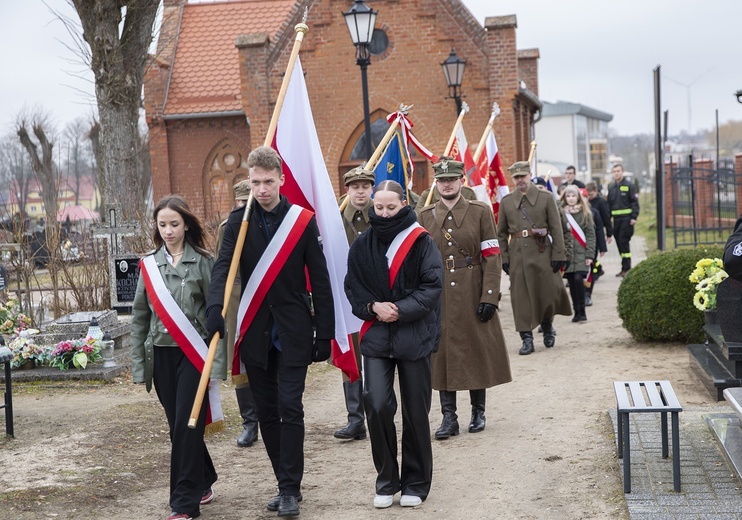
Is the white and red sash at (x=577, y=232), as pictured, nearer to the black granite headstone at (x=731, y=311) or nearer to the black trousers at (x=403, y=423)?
the black granite headstone at (x=731, y=311)

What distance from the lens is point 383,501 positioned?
619cm

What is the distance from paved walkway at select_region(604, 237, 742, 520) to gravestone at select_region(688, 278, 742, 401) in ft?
2.32

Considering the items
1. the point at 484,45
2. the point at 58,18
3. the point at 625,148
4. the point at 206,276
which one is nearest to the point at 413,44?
the point at 484,45

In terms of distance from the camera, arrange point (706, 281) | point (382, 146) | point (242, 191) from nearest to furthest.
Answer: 1. point (242, 191)
2. point (706, 281)
3. point (382, 146)

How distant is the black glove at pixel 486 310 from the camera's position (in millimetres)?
7918

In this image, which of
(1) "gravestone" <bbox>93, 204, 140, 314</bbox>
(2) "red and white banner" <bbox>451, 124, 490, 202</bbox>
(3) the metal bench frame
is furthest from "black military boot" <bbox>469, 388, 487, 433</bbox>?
(1) "gravestone" <bbox>93, 204, 140, 314</bbox>

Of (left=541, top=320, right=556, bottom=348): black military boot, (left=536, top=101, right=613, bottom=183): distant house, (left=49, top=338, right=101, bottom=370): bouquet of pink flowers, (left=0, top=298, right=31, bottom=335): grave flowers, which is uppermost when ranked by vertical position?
(left=536, top=101, right=613, bottom=183): distant house

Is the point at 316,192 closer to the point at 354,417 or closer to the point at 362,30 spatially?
the point at 354,417

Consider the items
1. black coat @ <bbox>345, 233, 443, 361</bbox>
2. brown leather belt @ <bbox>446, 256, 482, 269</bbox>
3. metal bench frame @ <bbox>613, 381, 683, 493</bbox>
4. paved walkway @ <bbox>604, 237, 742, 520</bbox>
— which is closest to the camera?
paved walkway @ <bbox>604, 237, 742, 520</bbox>

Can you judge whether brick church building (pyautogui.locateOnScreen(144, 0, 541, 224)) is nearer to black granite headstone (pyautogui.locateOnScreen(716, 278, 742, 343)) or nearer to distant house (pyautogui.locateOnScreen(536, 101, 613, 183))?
black granite headstone (pyautogui.locateOnScreen(716, 278, 742, 343))

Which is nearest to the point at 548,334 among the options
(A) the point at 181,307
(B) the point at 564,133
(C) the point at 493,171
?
(C) the point at 493,171

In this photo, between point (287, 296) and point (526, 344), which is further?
point (526, 344)

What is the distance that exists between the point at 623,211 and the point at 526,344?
8.65m

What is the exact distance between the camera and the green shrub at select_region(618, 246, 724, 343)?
11.2 m
